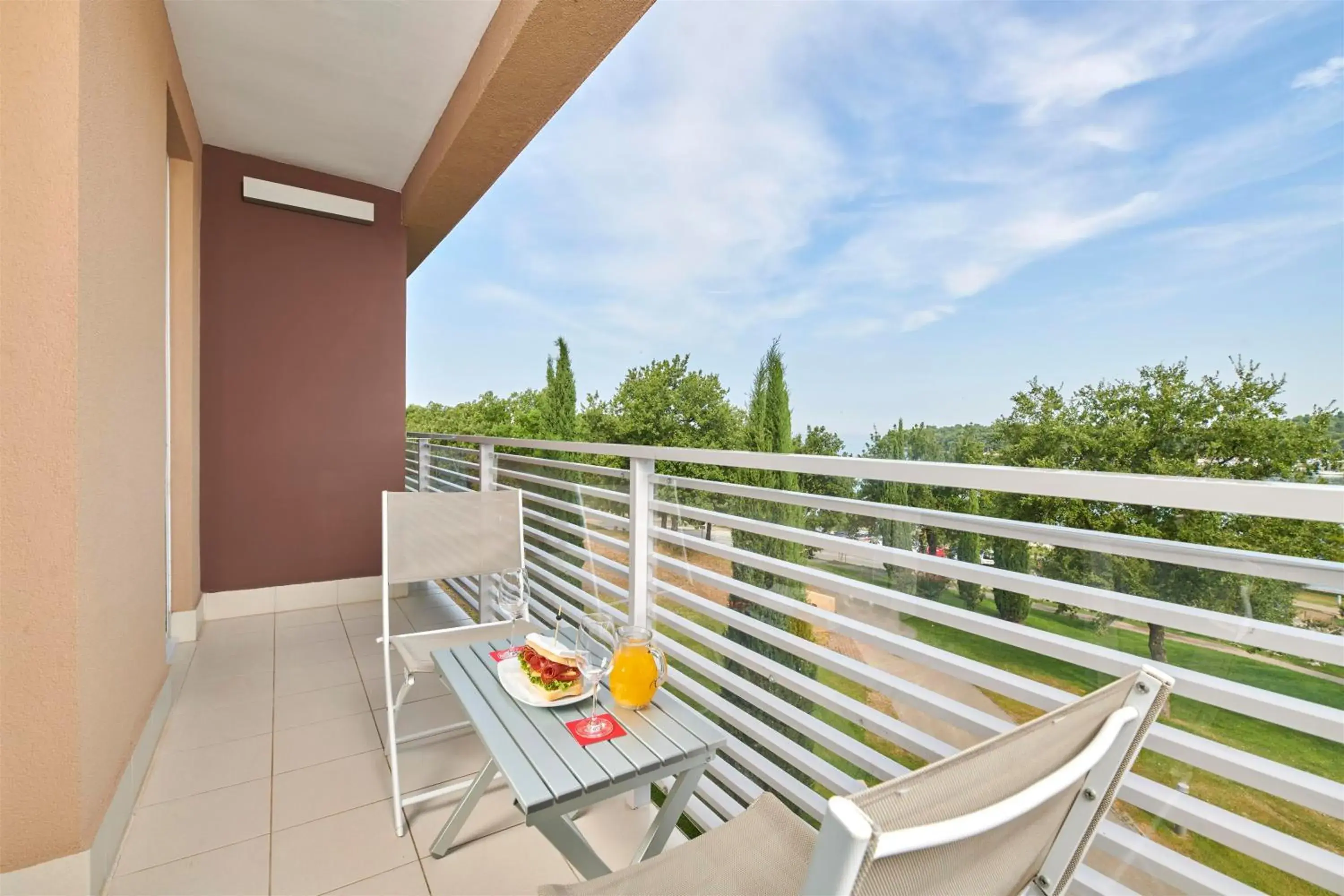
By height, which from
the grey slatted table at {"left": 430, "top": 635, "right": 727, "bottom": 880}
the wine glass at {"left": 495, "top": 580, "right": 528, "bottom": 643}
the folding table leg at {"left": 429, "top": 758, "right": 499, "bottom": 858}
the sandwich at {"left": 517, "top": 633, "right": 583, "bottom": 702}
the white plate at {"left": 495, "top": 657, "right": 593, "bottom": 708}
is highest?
the sandwich at {"left": 517, "top": 633, "right": 583, "bottom": 702}

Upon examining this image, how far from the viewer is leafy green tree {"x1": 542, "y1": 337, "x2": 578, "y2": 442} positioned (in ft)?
54.9

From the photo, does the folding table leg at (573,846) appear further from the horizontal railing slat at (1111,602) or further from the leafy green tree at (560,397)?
the leafy green tree at (560,397)

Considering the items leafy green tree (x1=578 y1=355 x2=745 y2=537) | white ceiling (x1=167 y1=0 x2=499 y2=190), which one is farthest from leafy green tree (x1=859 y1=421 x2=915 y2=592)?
leafy green tree (x1=578 y1=355 x2=745 y2=537)

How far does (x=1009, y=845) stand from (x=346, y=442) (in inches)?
176

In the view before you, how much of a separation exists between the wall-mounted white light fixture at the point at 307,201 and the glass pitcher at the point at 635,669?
4011 mm

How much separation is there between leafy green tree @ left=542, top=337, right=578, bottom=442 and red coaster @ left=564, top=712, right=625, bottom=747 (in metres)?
15.6

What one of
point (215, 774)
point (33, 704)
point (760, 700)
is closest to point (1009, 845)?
point (760, 700)

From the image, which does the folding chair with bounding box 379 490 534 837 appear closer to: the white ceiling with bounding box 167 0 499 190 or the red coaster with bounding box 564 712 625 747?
the red coaster with bounding box 564 712 625 747

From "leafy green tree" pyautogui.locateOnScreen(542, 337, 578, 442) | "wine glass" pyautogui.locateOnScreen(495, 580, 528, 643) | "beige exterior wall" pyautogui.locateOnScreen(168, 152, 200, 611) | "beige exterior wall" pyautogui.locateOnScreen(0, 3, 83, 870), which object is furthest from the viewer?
"leafy green tree" pyautogui.locateOnScreen(542, 337, 578, 442)

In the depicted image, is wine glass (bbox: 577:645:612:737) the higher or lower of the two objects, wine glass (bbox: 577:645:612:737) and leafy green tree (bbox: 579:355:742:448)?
the lower

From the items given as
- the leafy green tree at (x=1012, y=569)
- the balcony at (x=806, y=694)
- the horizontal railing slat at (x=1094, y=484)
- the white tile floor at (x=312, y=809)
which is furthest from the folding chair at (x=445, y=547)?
the leafy green tree at (x=1012, y=569)

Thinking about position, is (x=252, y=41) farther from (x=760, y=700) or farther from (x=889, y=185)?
(x=889, y=185)

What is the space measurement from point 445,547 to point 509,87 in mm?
1985

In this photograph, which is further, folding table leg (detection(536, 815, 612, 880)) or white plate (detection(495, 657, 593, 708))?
white plate (detection(495, 657, 593, 708))
